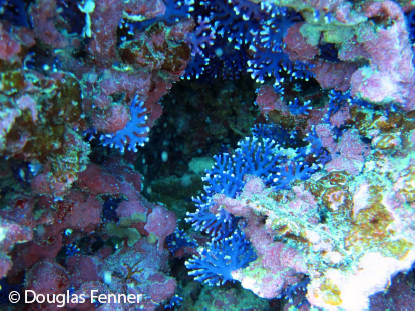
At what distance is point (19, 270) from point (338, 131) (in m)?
3.43

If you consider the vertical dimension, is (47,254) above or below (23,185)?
below

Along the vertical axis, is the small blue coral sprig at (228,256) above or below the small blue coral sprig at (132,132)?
below

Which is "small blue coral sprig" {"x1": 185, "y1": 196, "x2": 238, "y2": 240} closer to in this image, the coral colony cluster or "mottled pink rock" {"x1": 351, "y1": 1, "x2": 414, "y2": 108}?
the coral colony cluster

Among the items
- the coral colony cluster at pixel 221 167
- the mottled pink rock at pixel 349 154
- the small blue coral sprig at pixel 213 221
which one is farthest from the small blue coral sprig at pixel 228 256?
the mottled pink rock at pixel 349 154

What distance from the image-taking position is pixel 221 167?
10.1 feet

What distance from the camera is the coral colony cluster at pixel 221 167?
6.27 ft

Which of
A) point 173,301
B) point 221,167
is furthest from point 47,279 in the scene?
point 221,167

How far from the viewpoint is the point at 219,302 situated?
3521 mm

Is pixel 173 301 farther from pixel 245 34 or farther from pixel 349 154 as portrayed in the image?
pixel 245 34

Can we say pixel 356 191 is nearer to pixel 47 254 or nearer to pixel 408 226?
pixel 408 226

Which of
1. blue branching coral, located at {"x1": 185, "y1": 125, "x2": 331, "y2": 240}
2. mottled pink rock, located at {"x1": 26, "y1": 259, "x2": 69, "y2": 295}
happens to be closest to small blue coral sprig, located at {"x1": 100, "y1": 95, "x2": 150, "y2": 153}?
blue branching coral, located at {"x1": 185, "y1": 125, "x2": 331, "y2": 240}

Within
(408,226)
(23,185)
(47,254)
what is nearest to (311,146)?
(408,226)

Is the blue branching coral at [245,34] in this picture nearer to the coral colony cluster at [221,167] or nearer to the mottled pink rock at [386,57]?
the coral colony cluster at [221,167]

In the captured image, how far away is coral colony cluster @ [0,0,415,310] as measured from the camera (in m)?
1.91
